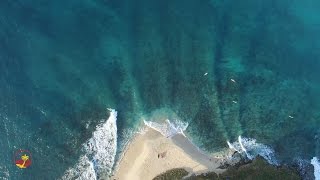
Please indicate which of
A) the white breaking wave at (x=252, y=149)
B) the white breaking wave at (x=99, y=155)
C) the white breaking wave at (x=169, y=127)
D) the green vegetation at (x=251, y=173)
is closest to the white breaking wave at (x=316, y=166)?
the green vegetation at (x=251, y=173)

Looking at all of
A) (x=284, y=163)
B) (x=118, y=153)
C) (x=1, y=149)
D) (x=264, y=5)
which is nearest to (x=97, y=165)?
(x=118, y=153)

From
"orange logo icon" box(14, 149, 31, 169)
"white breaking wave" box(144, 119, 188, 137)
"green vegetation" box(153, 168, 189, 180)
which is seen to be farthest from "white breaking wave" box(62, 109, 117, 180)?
"green vegetation" box(153, 168, 189, 180)

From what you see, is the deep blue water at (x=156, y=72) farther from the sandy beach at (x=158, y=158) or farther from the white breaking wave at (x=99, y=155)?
the sandy beach at (x=158, y=158)

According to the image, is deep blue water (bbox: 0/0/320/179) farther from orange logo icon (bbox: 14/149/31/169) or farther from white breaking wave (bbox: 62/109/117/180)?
white breaking wave (bbox: 62/109/117/180)

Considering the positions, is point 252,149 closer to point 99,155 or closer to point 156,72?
point 156,72

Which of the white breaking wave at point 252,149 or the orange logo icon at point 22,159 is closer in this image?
the orange logo icon at point 22,159

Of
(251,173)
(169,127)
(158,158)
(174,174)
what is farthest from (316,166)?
(158,158)

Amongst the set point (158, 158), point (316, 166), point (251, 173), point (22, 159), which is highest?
point (22, 159)
